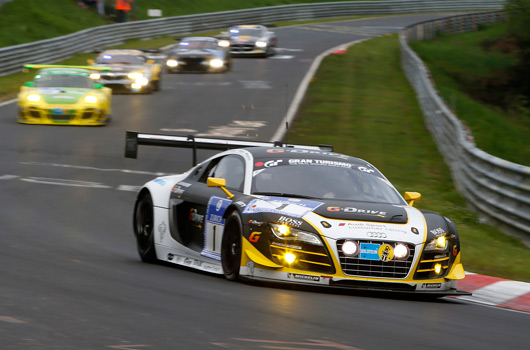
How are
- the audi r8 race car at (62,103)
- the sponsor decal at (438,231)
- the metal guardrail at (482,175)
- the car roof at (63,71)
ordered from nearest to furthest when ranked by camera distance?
1. the sponsor decal at (438,231)
2. the metal guardrail at (482,175)
3. the audi r8 race car at (62,103)
4. the car roof at (63,71)

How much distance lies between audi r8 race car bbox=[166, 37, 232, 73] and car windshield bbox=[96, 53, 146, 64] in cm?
642

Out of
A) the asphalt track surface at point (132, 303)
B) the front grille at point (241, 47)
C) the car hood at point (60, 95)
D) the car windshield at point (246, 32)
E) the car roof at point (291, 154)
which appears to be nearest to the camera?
the asphalt track surface at point (132, 303)

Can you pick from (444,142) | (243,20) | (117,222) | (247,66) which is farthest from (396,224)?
(243,20)

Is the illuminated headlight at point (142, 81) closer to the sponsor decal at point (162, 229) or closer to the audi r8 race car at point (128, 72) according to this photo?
the audi r8 race car at point (128, 72)

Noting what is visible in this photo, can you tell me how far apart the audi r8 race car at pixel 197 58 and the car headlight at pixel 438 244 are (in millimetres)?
29612

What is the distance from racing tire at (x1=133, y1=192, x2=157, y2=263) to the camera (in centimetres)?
962

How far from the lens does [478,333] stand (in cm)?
625

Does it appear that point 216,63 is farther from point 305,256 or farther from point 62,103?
point 305,256

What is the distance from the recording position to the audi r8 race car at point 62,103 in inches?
919

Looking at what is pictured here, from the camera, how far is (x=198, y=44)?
3725 cm

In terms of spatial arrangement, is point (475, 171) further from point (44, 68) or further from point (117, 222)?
point (44, 68)

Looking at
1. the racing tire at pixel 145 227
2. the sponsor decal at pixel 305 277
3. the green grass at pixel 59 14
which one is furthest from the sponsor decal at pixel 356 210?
the green grass at pixel 59 14

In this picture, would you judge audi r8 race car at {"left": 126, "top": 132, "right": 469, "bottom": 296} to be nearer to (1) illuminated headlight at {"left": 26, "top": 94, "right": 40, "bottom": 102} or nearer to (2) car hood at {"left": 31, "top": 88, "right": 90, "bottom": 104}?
(2) car hood at {"left": 31, "top": 88, "right": 90, "bottom": 104}

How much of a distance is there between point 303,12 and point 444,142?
45312 millimetres
